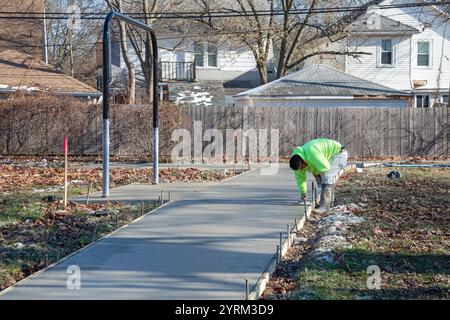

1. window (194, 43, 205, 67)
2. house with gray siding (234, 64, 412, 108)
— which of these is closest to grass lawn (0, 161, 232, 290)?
house with gray siding (234, 64, 412, 108)

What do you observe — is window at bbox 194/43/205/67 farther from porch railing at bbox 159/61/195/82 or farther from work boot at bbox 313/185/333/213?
work boot at bbox 313/185/333/213

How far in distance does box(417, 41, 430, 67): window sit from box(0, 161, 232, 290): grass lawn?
27.2 meters

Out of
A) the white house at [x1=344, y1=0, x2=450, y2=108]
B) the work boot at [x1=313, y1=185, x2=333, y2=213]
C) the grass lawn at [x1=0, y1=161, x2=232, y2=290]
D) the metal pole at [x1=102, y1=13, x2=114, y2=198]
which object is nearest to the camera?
the grass lawn at [x1=0, y1=161, x2=232, y2=290]

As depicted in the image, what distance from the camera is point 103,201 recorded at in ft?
54.6

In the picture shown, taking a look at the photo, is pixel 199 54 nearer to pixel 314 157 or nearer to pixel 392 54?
pixel 392 54

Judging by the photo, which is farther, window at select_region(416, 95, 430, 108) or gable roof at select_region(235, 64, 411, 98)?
window at select_region(416, 95, 430, 108)

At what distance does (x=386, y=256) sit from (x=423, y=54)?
38.8m

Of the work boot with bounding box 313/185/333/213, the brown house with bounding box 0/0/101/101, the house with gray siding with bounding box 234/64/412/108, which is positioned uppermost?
the brown house with bounding box 0/0/101/101

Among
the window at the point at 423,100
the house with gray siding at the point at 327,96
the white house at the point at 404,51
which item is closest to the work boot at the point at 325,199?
the house with gray siding at the point at 327,96

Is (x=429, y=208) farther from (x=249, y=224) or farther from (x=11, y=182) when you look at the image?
(x=11, y=182)

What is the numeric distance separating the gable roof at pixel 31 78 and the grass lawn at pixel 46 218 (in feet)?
41.7

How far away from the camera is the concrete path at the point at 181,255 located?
28.3ft

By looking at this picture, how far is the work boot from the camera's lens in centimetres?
1530

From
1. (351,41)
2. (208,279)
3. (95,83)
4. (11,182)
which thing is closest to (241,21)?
(351,41)
